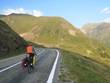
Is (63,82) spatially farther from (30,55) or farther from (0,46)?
(0,46)

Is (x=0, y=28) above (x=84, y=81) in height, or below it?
above

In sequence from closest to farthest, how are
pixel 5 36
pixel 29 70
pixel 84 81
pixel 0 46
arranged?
pixel 84 81
pixel 29 70
pixel 0 46
pixel 5 36

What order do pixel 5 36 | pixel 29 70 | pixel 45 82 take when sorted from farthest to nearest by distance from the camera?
1. pixel 5 36
2. pixel 29 70
3. pixel 45 82

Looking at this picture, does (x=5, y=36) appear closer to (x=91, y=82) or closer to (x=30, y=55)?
(x=30, y=55)

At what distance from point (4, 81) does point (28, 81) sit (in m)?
1.24

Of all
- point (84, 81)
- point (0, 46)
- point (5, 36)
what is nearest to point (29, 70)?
point (84, 81)

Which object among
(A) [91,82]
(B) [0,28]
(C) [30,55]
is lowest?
(A) [91,82]

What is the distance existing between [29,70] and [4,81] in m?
4.84

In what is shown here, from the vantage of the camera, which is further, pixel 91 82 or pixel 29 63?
pixel 29 63

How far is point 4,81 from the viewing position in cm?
1489

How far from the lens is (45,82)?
14828 mm

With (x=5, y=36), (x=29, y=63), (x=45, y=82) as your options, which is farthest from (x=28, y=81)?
(x=5, y=36)

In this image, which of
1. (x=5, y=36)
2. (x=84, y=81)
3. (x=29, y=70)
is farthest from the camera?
(x=5, y=36)

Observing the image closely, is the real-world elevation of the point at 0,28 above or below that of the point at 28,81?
above
